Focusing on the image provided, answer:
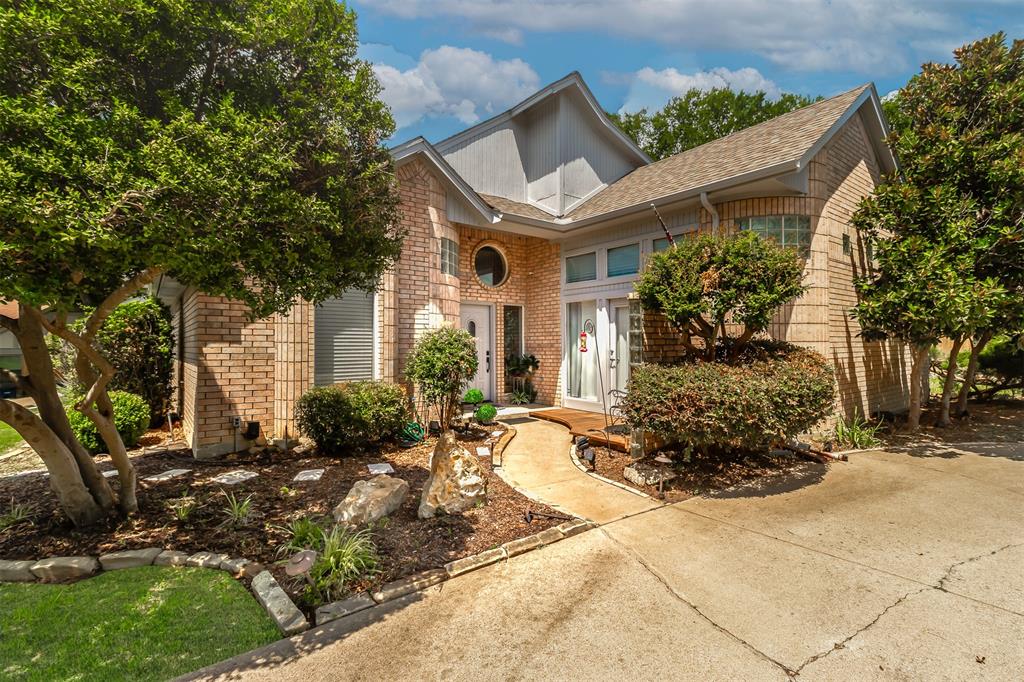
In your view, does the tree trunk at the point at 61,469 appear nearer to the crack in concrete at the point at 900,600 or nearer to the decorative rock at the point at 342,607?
the decorative rock at the point at 342,607

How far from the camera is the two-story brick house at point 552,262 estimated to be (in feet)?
23.8

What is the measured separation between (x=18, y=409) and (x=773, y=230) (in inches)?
407

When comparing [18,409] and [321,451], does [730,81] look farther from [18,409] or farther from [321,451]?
[18,409]

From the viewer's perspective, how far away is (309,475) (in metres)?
6.13

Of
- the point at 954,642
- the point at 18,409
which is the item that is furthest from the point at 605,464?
the point at 18,409

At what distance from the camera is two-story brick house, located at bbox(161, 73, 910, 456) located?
7266 millimetres

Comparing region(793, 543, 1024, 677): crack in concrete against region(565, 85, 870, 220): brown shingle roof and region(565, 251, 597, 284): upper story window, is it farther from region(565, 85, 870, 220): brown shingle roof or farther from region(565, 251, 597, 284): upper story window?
region(565, 251, 597, 284): upper story window

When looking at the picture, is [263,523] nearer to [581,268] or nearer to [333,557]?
[333,557]

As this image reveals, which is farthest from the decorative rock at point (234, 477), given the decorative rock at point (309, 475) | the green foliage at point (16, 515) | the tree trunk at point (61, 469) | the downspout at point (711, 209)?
the downspout at point (711, 209)

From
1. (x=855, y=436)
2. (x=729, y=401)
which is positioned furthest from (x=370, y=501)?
(x=855, y=436)

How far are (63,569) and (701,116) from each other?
26830 mm

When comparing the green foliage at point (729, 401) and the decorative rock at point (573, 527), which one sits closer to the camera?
the decorative rock at point (573, 527)

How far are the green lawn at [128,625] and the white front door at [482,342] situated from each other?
7.84m

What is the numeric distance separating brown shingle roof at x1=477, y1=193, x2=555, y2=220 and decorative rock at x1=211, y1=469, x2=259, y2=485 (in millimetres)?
7692
